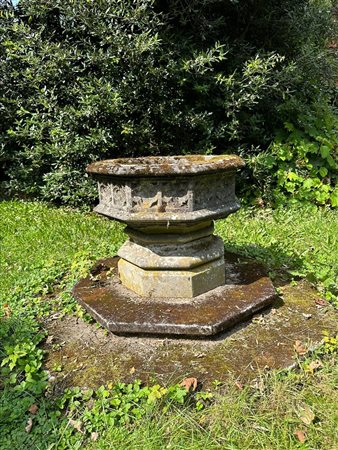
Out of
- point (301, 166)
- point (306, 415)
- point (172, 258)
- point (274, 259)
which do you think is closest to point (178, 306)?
point (172, 258)

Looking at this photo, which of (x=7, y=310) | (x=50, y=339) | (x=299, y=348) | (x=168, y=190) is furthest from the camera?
(x=7, y=310)

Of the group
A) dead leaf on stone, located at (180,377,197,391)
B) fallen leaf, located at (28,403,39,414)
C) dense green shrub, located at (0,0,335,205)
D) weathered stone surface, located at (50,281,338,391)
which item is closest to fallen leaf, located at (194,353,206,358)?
weathered stone surface, located at (50,281,338,391)

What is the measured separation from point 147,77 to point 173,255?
11.1 feet

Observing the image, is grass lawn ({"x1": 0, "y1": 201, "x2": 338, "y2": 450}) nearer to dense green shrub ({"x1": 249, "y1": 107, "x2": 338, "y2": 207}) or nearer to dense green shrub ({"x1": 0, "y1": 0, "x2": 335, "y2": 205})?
dense green shrub ({"x1": 249, "y1": 107, "x2": 338, "y2": 207})

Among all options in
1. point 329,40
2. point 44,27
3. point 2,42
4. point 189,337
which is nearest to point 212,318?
point 189,337

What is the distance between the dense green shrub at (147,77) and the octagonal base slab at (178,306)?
3.04m

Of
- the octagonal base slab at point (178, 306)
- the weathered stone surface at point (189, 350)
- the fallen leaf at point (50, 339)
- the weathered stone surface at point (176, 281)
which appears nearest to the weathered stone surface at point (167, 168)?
the weathered stone surface at point (176, 281)

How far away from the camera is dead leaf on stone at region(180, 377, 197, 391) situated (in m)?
1.96

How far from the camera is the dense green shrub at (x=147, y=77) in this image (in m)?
5.10

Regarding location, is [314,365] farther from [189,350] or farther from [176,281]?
[176,281]

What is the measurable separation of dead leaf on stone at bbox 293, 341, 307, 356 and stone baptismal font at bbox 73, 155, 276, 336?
36 centimetres

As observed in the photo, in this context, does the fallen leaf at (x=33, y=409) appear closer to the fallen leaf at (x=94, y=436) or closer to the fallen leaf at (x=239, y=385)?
the fallen leaf at (x=94, y=436)

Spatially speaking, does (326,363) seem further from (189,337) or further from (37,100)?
(37,100)

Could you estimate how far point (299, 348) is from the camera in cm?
225
